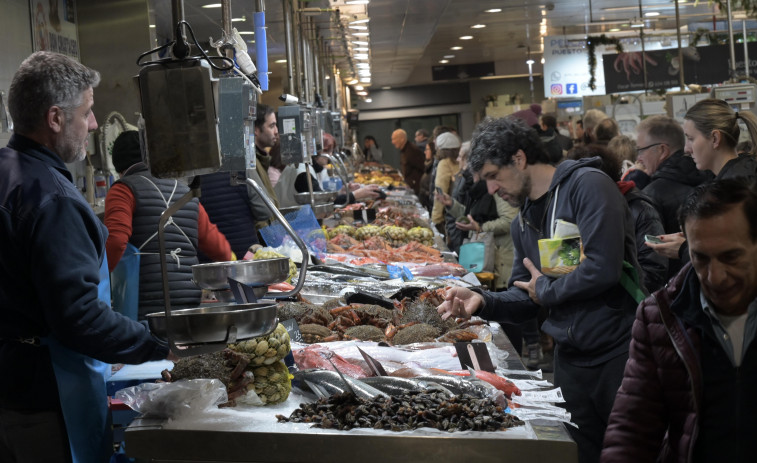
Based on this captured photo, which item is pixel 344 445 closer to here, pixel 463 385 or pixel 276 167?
pixel 463 385

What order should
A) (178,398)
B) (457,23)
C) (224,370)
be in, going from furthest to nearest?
(457,23) < (224,370) < (178,398)

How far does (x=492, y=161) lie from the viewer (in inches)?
152

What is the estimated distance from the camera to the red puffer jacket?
7.59 ft

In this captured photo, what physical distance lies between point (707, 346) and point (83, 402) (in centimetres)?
200

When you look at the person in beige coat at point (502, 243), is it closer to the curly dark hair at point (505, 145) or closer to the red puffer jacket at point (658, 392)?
the curly dark hair at point (505, 145)

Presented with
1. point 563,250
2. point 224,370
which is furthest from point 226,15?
point 563,250

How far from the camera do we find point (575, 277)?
3.53m

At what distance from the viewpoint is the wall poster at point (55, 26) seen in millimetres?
6711

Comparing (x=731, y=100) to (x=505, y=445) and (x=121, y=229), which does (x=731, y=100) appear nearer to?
(x=121, y=229)

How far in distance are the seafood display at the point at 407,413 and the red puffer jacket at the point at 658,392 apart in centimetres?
34

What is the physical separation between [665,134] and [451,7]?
31.8ft

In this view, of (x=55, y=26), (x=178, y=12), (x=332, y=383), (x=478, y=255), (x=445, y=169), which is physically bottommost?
(x=478, y=255)

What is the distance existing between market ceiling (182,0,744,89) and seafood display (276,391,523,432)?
5.09 meters

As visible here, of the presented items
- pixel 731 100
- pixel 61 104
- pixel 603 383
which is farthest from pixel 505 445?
pixel 731 100
